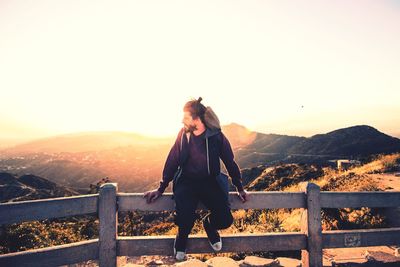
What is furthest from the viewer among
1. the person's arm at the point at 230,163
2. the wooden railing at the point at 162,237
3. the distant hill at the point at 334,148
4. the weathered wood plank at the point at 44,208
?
the distant hill at the point at 334,148

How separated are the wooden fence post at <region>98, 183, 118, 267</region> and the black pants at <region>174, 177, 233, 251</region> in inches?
30.2

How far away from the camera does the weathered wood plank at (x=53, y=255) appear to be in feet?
12.1

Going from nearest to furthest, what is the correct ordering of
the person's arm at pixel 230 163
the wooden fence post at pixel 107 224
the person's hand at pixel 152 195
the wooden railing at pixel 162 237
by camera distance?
the wooden railing at pixel 162 237
the wooden fence post at pixel 107 224
the person's hand at pixel 152 195
the person's arm at pixel 230 163

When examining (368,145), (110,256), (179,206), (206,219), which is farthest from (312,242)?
(368,145)

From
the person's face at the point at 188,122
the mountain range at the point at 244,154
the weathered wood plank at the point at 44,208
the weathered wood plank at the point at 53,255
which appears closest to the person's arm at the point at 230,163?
the person's face at the point at 188,122

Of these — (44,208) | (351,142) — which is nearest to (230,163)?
(44,208)

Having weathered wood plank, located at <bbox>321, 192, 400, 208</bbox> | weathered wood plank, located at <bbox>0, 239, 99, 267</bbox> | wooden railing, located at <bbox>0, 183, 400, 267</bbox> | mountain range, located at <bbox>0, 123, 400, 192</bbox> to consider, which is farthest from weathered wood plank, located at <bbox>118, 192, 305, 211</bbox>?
mountain range, located at <bbox>0, 123, 400, 192</bbox>

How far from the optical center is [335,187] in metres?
12.5

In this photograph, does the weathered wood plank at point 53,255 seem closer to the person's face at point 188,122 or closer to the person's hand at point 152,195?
the person's hand at point 152,195

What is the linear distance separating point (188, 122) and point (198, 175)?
2.31 ft

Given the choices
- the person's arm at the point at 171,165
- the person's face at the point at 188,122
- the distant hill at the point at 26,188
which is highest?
the person's face at the point at 188,122

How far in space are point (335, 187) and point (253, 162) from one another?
72.5 m

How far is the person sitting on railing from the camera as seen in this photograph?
4172 millimetres

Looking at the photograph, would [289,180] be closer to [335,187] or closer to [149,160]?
[335,187]
